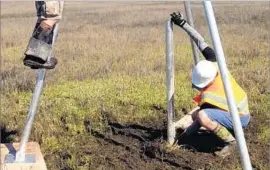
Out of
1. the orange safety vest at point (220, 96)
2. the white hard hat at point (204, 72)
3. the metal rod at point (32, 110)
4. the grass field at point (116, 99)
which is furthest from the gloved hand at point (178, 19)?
the grass field at point (116, 99)

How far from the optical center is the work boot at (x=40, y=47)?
12.3 feet

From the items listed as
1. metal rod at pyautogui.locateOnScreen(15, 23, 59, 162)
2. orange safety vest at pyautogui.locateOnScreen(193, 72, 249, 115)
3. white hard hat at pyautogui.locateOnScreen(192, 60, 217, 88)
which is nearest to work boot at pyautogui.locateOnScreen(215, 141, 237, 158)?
orange safety vest at pyautogui.locateOnScreen(193, 72, 249, 115)

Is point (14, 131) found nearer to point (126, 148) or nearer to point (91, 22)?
point (126, 148)

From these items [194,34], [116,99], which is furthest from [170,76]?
[116,99]

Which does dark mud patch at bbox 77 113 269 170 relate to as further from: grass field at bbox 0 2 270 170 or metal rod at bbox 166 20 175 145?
metal rod at bbox 166 20 175 145

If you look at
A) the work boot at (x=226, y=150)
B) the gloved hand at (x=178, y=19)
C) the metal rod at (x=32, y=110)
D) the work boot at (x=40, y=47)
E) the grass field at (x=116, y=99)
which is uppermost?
the gloved hand at (x=178, y=19)

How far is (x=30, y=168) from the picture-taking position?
4.18m

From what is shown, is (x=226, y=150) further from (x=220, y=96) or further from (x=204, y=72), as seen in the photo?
(x=204, y=72)

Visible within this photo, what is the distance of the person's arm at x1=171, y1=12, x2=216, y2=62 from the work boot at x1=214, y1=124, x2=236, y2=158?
0.60 meters

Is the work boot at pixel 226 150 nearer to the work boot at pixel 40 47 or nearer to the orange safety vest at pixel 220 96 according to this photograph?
the orange safety vest at pixel 220 96

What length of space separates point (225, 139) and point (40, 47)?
1.86 metres

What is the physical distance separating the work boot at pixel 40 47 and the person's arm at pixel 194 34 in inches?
43.5

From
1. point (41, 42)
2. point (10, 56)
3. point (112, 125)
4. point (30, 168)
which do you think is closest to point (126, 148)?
point (112, 125)

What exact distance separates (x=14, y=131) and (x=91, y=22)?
39.6ft
